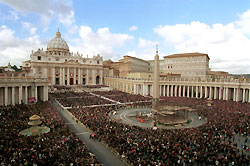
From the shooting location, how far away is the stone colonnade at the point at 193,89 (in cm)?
4431

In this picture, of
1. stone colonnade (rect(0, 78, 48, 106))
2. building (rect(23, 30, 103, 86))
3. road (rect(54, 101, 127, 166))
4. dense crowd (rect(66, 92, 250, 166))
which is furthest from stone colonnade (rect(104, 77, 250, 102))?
road (rect(54, 101, 127, 166))

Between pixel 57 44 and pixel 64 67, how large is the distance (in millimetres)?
24790

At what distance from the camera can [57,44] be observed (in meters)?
94.7

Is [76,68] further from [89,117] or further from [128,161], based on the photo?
[128,161]

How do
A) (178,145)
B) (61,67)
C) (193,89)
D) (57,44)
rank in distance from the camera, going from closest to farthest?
(178,145) → (193,89) → (61,67) → (57,44)

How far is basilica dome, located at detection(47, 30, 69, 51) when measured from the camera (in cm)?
9389

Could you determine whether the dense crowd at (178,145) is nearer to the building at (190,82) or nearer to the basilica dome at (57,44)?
the building at (190,82)

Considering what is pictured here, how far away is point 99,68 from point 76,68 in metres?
12.2

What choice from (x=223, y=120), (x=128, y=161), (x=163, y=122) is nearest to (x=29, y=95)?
(x=163, y=122)

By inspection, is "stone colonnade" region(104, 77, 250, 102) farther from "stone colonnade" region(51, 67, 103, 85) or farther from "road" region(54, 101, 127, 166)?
"road" region(54, 101, 127, 166)

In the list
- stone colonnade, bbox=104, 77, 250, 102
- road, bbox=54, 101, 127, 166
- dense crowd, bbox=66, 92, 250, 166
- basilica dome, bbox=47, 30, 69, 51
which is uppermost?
basilica dome, bbox=47, 30, 69, 51

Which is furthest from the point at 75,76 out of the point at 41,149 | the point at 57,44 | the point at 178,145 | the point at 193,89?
the point at 178,145

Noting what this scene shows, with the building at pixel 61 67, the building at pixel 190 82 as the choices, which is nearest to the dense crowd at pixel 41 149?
the building at pixel 61 67

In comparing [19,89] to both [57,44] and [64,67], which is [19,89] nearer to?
[64,67]
